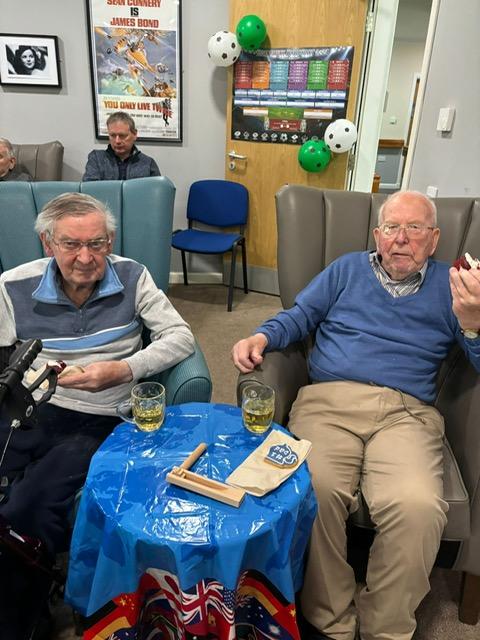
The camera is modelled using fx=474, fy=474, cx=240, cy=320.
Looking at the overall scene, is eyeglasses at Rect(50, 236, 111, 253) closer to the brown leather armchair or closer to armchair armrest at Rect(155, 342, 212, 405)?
armchair armrest at Rect(155, 342, 212, 405)

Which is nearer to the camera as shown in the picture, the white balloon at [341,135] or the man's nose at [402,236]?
the man's nose at [402,236]

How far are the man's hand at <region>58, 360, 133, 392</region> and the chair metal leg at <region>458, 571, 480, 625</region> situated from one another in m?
1.12

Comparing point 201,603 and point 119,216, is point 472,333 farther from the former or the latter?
point 119,216

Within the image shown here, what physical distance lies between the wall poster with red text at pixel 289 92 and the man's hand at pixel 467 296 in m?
2.42

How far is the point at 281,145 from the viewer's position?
3.44m

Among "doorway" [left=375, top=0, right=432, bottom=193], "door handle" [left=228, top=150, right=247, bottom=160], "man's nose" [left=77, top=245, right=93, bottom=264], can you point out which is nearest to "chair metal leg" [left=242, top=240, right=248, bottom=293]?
"door handle" [left=228, top=150, right=247, bottom=160]

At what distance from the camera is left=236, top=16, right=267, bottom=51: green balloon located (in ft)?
10.3

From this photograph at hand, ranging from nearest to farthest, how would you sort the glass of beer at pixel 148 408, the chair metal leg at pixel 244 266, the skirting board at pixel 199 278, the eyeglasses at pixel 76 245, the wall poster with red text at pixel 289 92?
1. the glass of beer at pixel 148 408
2. the eyeglasses at pixel 76 245
3. the wall poster with red text at pixel 289 92
4. the chair metal leg at pixel 244 266
5. the skirting board at pixel 199 278

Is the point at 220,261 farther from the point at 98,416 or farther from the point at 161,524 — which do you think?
the point at 161,524

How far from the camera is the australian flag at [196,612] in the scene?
96 cm

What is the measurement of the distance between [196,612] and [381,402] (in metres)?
0.75

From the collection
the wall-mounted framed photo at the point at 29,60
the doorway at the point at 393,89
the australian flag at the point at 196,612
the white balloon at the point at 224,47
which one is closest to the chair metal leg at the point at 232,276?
the doorway at the point at 393,89

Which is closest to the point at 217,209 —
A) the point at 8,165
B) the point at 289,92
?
the point at 289,92

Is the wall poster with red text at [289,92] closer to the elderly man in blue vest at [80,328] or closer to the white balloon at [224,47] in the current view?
the white balloon at [224,47]
